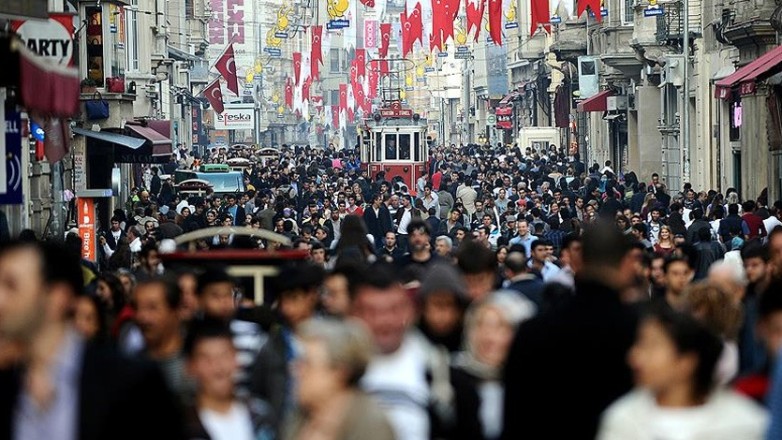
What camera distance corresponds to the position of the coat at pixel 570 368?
24.3 ft

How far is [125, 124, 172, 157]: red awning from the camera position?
1553 inches

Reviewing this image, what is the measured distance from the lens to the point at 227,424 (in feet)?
24.7

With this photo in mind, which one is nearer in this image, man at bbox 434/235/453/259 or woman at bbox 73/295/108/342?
woman at bbox 73/295/108/342

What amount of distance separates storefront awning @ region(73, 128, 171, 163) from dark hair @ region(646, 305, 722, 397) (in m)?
27.5

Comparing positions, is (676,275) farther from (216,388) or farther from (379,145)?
(379,145)

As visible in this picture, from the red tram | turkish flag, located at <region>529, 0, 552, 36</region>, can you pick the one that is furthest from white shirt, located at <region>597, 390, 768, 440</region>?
the red tram

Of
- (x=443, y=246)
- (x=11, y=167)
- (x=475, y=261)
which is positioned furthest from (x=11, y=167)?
(x=475, y=261)

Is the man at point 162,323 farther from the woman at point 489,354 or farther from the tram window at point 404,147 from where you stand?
the tram window at point 404,147

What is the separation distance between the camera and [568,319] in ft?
24.6

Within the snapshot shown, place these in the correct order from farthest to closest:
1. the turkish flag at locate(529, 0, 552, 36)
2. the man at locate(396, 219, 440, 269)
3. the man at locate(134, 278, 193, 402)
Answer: the turkish flag at locate(529, 0, 552, 36), the man at locate(396, 219, 440, 269), the man at locate(134, 278, 193, 402)

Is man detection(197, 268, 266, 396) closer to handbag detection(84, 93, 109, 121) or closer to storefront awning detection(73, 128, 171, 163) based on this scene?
storefront awning detection(73, 128, 171, 163)

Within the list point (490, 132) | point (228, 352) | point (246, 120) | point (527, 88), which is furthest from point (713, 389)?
point (490, 132)

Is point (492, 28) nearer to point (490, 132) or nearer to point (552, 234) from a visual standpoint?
point (552, 234)

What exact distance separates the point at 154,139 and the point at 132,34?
295 inches
